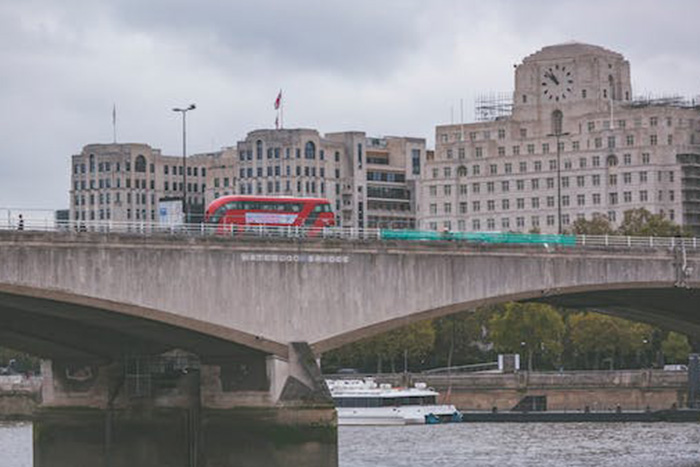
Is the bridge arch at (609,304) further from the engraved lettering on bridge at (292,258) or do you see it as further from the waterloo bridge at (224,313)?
the engraved lettering on bridge at (292,258)

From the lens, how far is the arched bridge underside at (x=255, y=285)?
8488cm

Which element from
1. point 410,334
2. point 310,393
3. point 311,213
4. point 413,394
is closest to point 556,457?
point 311,213

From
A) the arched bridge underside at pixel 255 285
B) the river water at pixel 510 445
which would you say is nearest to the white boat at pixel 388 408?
the river water at pixel 510 445

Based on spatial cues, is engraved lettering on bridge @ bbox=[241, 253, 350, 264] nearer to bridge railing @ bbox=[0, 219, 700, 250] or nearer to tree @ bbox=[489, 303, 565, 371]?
bridge railing @ bbox=[0, 219, 700, 250]

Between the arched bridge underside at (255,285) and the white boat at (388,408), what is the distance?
6100 centimetres

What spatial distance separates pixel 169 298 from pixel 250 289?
15.9 feet

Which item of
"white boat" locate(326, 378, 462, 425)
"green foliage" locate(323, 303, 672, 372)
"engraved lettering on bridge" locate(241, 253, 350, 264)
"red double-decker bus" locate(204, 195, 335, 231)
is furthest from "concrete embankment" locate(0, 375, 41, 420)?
"engraved lettering on bridge" locate(241, 253, 350, 264)

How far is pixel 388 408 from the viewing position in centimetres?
16812

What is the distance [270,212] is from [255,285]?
28526 mm

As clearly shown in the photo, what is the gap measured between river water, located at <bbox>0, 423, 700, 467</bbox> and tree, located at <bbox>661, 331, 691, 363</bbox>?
104ft

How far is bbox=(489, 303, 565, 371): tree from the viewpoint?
18538 cm

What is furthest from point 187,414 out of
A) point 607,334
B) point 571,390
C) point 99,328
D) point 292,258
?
point 607,334

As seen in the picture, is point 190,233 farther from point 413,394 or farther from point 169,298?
point 413,394

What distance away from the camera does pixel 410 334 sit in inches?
7648
